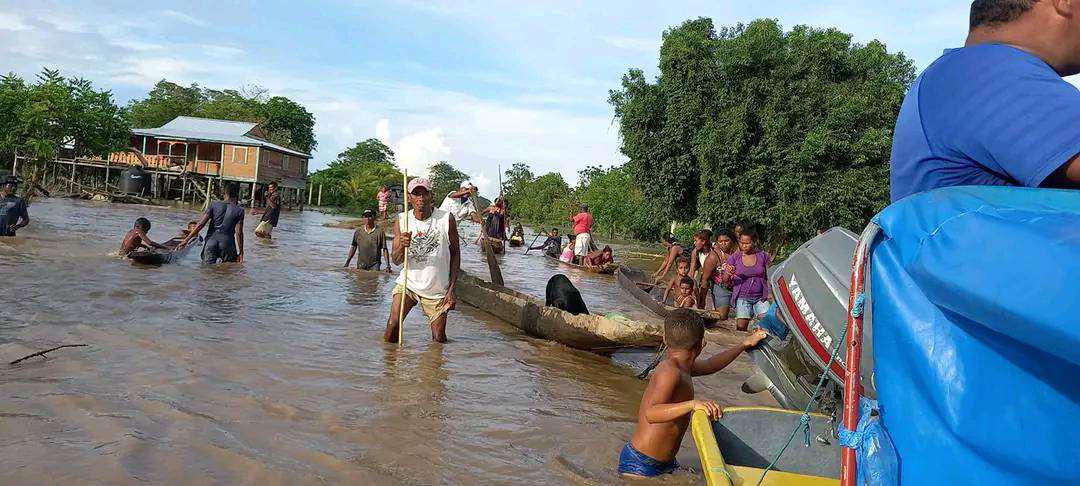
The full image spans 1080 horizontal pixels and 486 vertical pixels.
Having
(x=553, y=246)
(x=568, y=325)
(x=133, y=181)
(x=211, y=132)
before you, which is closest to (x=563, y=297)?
(x=568, y=325)

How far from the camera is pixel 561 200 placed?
54531mm

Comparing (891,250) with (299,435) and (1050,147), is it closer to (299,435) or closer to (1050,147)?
(1050,147)

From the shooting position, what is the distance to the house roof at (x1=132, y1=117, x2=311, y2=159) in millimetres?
41438

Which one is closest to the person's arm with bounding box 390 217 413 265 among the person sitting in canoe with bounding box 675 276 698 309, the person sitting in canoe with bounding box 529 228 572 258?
the person sitting in canoe with bounding box 675 276 698 309

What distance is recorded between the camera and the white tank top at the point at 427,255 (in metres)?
7.16

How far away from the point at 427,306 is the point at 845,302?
16.7 feet

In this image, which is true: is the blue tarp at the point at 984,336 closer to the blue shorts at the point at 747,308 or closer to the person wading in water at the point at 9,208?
the blue shorts at the point at 747,308

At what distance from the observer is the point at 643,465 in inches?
161

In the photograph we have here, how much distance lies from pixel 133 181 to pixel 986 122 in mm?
43275

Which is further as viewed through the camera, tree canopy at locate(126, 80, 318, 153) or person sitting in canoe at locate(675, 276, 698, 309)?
tree canopy at locate(126, 80, 318, 153)

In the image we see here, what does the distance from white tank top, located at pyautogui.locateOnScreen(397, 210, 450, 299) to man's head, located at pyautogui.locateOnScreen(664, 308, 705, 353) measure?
3.52 metres

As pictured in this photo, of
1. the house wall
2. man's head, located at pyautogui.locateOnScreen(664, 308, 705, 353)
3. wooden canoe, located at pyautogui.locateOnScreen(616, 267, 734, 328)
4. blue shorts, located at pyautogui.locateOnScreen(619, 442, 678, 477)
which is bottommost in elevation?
blue shorts, located at pyautogui.locateOnScreen(619, 442, 678, 477)

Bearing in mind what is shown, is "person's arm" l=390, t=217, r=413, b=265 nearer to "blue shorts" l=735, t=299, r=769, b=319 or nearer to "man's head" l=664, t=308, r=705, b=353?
"man's head" l=664, t=308, r=705, b=353

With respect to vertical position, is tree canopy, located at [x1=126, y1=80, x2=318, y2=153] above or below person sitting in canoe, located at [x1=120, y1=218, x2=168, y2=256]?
above
